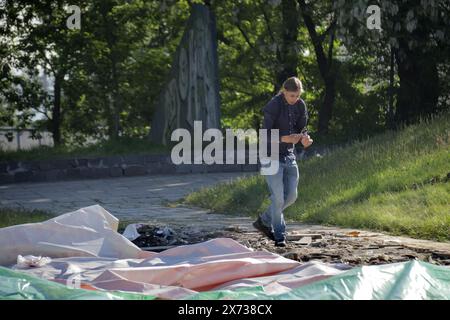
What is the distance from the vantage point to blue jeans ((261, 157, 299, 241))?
982 centimetres

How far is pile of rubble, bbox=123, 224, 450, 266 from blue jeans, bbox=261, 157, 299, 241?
191 mm

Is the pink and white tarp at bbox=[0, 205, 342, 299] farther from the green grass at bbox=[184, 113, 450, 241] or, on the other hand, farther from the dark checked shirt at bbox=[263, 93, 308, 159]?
the green grass at bbox=[184, 113, 450, 241]

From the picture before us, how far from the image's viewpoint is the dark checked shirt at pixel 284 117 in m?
9.70

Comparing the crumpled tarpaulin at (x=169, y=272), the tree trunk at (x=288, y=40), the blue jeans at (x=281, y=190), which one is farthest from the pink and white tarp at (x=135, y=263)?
the tree trunk at (x=288, y=40)

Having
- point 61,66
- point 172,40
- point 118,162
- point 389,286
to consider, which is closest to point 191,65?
point 118,162

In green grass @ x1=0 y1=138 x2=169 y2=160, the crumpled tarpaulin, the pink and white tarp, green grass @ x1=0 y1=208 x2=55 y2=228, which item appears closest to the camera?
the crumpled tarpaulin

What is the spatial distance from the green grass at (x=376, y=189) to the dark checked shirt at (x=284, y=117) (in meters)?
1.95

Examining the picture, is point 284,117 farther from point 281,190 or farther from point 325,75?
point 325,75

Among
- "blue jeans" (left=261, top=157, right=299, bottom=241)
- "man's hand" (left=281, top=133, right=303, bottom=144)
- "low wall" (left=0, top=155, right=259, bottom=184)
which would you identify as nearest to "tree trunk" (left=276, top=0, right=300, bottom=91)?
"low wall" (left=0, top=155, right=259, bottom=184)

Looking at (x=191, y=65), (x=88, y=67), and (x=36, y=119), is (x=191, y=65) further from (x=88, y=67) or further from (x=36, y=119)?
(x=36, y=119)

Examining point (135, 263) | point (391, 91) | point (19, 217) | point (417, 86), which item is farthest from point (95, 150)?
point (135, 263)

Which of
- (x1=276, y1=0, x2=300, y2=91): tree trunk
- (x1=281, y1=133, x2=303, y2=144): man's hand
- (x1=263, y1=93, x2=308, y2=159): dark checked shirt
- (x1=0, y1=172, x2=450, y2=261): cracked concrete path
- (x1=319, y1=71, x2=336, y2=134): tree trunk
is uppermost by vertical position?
(x1=276, y1=0, x2=300, y2=91): tree trunk

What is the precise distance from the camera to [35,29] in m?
23.8

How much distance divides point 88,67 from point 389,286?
19.2 meters
